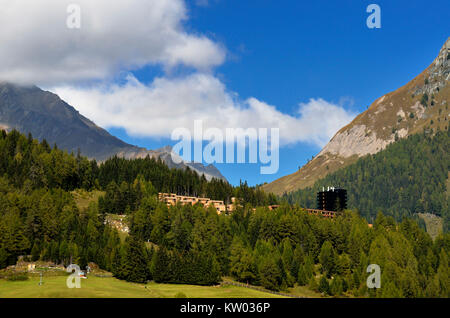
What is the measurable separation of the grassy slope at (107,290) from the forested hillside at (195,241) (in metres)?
8.04

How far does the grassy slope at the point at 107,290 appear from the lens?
3221 inches

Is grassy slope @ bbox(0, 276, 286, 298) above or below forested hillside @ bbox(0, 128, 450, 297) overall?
below

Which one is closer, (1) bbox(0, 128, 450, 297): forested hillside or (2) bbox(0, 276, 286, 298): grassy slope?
(2) bbox(0, 276, 286, 298): grassy slope

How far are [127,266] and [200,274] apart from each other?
63.8 ft

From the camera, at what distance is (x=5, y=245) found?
124 m

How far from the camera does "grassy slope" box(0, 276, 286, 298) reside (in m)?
81.8

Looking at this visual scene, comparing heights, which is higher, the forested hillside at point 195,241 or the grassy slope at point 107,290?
the forested hillside at point 195,241

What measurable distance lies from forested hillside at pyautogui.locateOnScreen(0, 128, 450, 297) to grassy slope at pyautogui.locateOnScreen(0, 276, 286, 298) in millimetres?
8044

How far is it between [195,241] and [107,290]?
185ft

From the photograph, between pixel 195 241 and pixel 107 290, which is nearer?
pixel 107 290

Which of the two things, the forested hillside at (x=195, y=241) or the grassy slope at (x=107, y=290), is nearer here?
the grassy slope at (x=107, y=290)

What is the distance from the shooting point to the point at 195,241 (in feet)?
482

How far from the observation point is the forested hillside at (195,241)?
413 ft
